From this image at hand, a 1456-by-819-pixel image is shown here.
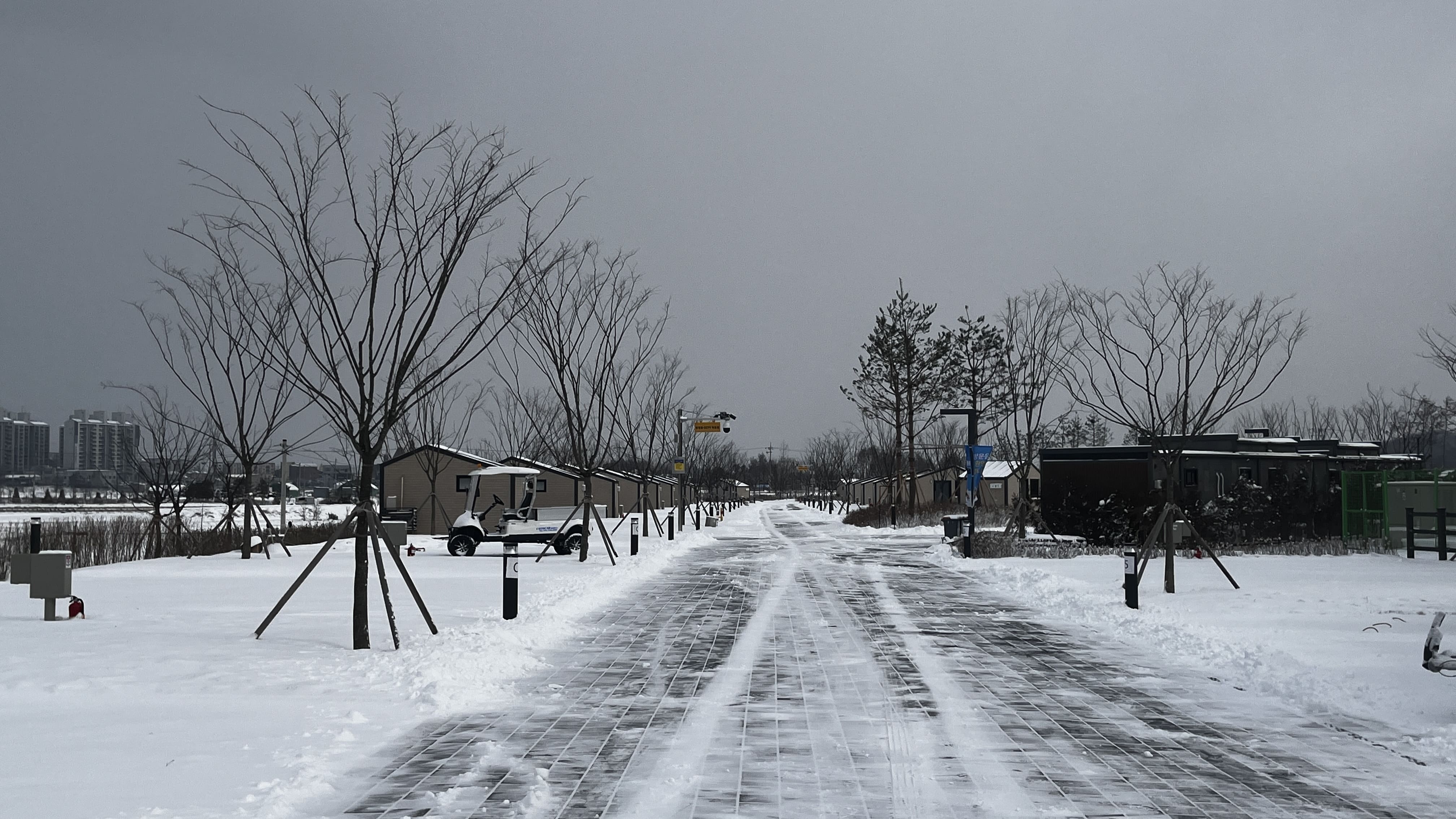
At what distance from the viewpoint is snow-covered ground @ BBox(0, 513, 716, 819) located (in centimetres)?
578

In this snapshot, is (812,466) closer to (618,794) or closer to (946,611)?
(946,611)

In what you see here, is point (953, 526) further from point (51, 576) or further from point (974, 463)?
point (51, 576)

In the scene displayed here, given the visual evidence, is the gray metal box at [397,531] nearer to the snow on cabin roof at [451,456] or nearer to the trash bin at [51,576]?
the trash bin at [51,576]

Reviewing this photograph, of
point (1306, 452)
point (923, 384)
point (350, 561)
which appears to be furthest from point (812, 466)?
point (350, 561)

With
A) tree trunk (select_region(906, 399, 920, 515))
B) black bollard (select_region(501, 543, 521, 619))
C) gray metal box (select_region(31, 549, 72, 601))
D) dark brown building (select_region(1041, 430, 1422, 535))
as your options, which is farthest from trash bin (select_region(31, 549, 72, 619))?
tree trunk (select_region(906, 399, 920, 515))

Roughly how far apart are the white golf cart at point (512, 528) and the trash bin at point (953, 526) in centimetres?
1248

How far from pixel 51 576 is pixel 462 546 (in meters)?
15.5

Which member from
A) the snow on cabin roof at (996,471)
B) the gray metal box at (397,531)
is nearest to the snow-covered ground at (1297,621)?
the gray metal box at (397,531)

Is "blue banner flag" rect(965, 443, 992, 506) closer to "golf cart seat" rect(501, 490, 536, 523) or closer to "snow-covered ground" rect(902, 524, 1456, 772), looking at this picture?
"snow-covered ground" rect(902, 524, 1456, 772)

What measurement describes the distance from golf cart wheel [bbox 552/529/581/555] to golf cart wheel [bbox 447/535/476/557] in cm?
246

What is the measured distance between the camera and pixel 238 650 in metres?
10.3

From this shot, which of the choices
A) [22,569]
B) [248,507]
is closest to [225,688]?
[22,569]

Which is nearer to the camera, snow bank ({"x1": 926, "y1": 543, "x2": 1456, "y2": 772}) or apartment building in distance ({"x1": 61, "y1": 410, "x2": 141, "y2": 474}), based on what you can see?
snow bank ({"x1": 926, "y1": 543, "x2": 1456, "y2": 772})

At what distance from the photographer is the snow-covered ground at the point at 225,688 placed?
578 centimetres
